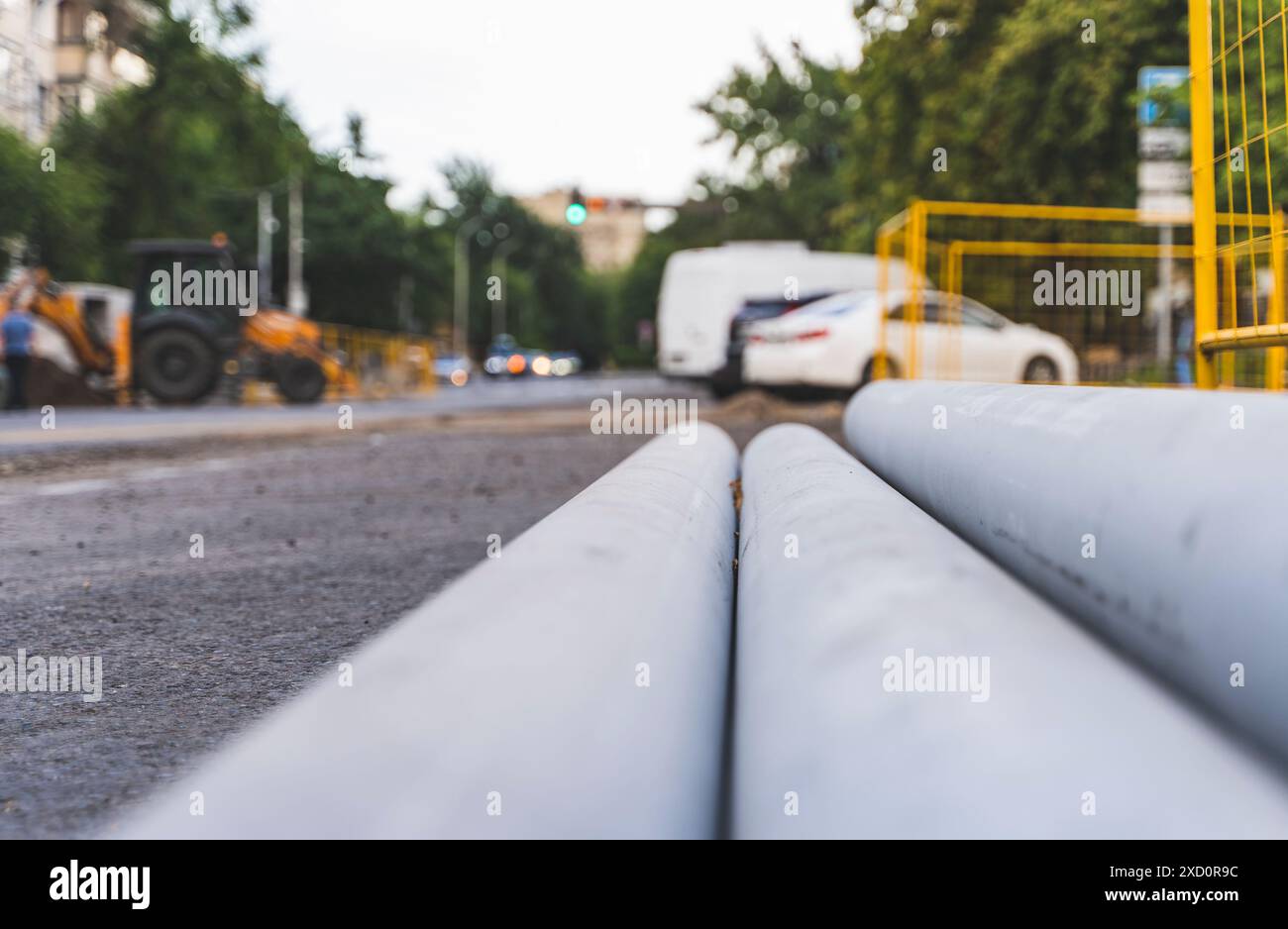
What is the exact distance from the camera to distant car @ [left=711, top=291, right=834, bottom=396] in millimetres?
16922

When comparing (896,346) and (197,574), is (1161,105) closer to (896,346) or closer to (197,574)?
(896,346)

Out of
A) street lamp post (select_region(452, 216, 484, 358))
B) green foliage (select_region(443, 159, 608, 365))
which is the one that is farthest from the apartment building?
green foliage (select_region(443, 159, 608, 365))

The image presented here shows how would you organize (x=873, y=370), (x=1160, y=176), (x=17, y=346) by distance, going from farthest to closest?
1. (x=17, y=346)
2. (x=873, y=370)
3. (x=1160, y=176)

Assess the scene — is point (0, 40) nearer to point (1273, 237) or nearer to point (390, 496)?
point (390, 496)

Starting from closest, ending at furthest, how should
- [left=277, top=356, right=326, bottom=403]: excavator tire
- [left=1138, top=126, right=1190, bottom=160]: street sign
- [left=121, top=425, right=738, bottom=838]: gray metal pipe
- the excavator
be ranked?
[left=121, top=425, right=738, bottom=838]: gray metal pipe → [left=1138, top=126, right=1190, bottom=160]: street sign → the excavator → [left=277, top=356, right=326, bottom=403]: excavator tire

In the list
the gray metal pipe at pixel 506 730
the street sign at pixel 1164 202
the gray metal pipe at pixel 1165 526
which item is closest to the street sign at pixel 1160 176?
the street sign at pixel 1164 202

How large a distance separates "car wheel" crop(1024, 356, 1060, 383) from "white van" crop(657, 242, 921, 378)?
5.42 metres

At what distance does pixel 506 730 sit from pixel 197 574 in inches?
135

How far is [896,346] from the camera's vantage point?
1338 cm

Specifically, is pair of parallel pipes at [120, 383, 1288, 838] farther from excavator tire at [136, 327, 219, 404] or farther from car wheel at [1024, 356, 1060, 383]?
excavator tire at [136, 327, 219, 404]

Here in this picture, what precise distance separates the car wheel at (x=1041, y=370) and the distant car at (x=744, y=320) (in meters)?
3.95

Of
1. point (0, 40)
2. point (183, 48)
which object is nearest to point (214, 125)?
point (183, 48)

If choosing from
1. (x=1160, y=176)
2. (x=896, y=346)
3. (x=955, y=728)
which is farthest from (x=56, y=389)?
(x=955, y=728)

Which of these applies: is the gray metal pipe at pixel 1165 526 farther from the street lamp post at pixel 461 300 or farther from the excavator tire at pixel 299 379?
the street lamp post at pixel 461 300
